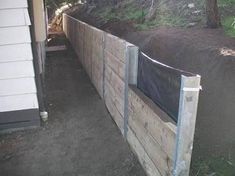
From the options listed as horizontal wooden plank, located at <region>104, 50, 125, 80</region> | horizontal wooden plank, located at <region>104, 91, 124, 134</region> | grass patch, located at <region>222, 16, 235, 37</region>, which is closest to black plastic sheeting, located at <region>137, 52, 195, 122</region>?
horizontal wooden plank, located at <region>104, 50, 125, 80</region>

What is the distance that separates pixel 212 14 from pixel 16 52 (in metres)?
3.72

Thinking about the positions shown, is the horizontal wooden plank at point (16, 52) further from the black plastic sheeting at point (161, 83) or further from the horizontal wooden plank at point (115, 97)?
the black plastic sheeting at point (161, 83)

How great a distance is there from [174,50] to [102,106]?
1834mm

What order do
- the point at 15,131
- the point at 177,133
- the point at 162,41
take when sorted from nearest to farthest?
the point at 177,133 → the point at 15,131 → the point at 162,41

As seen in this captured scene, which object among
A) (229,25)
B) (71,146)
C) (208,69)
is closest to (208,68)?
(208,69)

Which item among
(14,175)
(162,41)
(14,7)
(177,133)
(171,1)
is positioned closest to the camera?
(177,133)

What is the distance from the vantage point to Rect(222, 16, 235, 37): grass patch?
644 centimetres

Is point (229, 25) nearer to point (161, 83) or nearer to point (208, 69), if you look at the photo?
point (208, 69)

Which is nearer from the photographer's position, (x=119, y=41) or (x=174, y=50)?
(x=119, y=41)

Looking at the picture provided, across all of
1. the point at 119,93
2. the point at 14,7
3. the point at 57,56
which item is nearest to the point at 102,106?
the point at 119,93

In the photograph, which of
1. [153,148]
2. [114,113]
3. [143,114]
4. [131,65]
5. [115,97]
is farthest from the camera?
[114,113]

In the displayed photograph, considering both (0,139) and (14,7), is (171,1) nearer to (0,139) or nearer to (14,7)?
(14,7)

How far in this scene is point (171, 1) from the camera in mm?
9375

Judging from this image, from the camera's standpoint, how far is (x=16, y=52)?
5508mm
